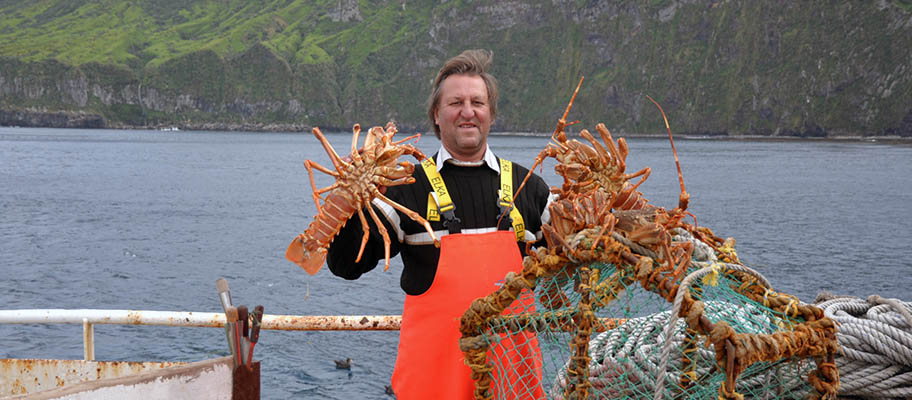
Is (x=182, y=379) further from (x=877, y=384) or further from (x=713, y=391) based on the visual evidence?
(x=877, y=384)

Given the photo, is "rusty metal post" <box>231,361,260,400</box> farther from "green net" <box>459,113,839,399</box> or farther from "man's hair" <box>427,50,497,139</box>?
"man's hair" <box>427,50,497,139</box>

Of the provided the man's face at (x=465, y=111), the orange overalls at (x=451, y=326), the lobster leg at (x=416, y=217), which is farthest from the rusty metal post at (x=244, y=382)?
the man's face at (x=465, y=111)

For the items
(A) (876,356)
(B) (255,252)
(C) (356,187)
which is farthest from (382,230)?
(B) (255,252)

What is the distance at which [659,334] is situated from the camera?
372cm

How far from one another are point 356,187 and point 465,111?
68 centimetres

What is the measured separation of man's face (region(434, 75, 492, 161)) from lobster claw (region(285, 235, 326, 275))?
0.93 m

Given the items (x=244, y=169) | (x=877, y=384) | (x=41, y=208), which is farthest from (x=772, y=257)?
(x=244, y=169)

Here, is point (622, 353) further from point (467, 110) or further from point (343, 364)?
point (343, 364)

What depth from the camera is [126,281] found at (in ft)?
90.6

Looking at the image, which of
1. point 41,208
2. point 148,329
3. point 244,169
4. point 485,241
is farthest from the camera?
point 244,169

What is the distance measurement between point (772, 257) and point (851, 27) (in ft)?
523

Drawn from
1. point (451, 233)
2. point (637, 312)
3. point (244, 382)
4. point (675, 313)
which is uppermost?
point (451, 233)

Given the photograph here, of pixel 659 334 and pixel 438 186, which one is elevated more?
pixel 438 186

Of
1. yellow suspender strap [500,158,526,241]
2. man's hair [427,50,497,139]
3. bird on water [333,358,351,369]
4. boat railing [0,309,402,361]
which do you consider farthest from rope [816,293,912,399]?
bird on water [333,358,351,369]
